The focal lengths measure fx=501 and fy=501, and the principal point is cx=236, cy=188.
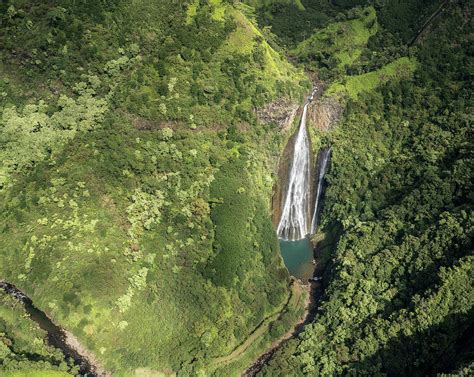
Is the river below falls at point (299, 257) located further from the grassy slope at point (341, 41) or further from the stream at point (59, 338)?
the grassy slope at point (341, 41)

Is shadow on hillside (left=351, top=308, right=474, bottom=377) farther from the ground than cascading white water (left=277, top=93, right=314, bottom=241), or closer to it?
farther from the ground

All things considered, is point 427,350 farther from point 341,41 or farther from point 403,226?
point 341,41

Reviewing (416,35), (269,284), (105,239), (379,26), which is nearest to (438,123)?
(416,35)

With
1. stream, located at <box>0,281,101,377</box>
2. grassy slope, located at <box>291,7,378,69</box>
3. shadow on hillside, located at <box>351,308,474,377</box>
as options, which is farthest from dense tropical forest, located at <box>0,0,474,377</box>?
grassy slope, located at <box>291,7,378,69</box>

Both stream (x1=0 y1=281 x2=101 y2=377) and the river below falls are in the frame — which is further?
the river below falls

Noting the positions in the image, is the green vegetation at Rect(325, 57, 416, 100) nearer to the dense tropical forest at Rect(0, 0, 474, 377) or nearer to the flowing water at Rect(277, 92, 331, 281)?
the flowing water at Rect(277, 92, 331, 281)

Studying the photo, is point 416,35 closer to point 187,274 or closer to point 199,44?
point 199,44
